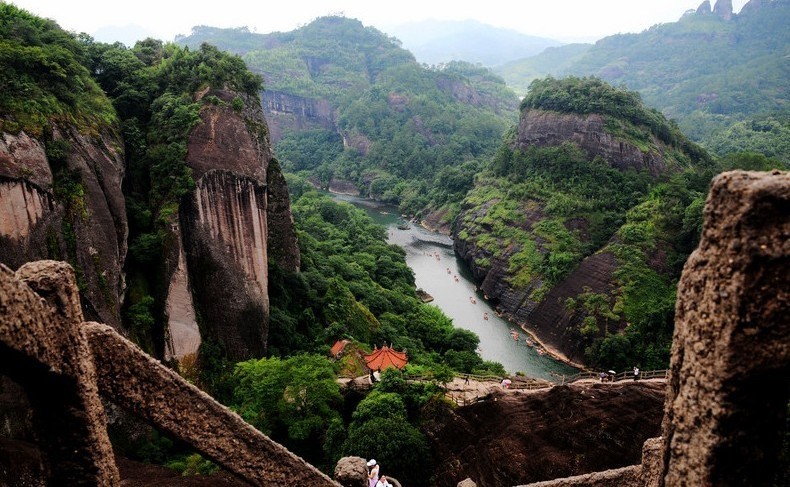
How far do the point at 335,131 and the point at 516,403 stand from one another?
112 meters

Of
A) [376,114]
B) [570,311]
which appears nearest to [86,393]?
[570,311]

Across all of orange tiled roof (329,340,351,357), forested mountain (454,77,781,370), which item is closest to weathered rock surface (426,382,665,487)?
orange tiled roof (329,340,351,357)

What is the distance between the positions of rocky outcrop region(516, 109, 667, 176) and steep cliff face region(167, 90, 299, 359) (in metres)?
41.5

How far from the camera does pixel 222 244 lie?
21031 millimetres

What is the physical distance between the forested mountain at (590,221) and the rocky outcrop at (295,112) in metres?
68.9

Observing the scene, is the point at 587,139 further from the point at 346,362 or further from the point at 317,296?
the point at 346,362

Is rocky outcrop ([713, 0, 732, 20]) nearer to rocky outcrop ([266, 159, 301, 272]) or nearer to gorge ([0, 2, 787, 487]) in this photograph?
gorge ([0, 2, 787, 487])

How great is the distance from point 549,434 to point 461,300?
31.1 metres

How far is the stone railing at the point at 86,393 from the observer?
17.6 ft

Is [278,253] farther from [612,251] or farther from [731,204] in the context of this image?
[612,251]

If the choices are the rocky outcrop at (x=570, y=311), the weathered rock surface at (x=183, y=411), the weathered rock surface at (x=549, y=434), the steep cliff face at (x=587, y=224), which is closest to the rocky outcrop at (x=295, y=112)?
the steep cliff face at (x=587, y=224)

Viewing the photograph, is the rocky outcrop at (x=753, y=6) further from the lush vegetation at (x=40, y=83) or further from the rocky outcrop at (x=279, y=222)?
the lush vegetation at (x=40, y=83)

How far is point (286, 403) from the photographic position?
17.7 metres

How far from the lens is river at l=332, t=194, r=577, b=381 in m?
35.6
